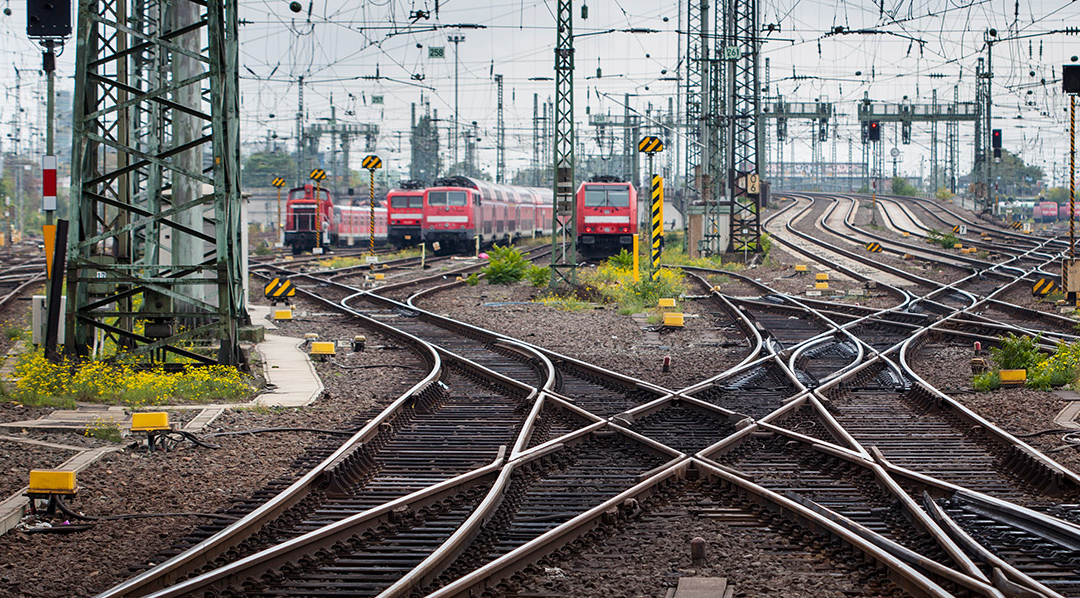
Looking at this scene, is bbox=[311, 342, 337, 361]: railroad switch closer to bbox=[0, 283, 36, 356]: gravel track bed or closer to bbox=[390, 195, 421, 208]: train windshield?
bbox=[0, 283, 36, 356]: gravel track bed

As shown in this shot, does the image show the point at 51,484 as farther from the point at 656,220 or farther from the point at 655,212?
the point at 655,212

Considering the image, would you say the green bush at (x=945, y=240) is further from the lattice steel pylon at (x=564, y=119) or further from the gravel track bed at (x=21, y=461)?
the gravel track bed at (x=21, y=461)

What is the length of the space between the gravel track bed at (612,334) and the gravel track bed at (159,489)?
3496mm

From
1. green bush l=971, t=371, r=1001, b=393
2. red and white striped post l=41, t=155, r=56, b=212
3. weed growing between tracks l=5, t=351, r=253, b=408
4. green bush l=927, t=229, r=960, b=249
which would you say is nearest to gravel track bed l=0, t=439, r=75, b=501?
weed growing between tracks l=5, t=351, r=253, b=408

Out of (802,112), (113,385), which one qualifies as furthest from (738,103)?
(802,112)

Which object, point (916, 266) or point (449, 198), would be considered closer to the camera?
point (916, 266)

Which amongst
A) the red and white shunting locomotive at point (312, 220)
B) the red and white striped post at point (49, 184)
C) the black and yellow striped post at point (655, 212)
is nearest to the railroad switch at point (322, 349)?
the red and white striped post at point (49, 184)

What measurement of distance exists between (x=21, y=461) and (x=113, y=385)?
11.0 feet

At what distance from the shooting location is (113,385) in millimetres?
11898

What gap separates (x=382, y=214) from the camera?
2269 inches

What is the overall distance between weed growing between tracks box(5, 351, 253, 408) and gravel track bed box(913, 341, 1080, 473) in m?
7.59

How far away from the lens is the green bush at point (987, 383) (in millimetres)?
12648

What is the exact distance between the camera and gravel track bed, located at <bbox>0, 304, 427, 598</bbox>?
595cm

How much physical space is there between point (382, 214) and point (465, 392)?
45.8 meters
